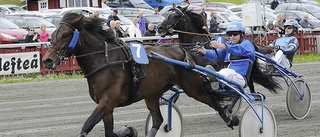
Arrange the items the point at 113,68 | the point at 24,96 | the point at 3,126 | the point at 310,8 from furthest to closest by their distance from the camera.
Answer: the point at 310,8, the point at 24,96, the point at 3,126, the point at 113,68

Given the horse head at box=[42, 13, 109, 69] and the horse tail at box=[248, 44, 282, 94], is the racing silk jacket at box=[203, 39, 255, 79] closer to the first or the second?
the horse tail at box=[248, 44, 282, 94]

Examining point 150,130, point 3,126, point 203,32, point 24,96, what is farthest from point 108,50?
point 24,96

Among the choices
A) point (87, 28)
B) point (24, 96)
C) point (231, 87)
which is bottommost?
point (24, 96)

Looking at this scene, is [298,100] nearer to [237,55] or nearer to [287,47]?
[287,47]

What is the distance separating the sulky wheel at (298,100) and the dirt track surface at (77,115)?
11 cm

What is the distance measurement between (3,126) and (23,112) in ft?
5.09

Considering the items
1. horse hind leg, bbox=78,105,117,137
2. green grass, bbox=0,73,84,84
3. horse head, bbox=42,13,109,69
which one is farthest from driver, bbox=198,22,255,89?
green grass, bbox=0,73,84,84

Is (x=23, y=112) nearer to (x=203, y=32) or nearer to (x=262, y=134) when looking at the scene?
(x=203, y=32)

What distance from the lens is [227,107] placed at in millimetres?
8297

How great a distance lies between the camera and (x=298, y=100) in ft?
33.3

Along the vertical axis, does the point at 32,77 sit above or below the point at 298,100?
below

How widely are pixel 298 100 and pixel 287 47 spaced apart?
838 millimetres

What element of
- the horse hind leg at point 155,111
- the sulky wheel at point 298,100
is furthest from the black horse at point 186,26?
the horse hind leg at point 155,111

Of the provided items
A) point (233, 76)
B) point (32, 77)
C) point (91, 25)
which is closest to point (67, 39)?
point (91, 25)
